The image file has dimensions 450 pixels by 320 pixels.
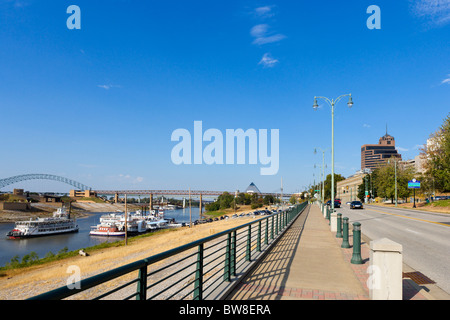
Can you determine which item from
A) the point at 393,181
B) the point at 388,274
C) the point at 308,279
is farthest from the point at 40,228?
the point at 388,274

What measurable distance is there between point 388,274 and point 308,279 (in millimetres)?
2165

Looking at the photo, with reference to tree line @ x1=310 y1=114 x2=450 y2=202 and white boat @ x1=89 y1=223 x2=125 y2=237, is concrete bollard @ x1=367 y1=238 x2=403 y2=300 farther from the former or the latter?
white boat @ x1=89 y1=223 x2=125 y2=237

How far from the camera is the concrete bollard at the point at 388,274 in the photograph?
19.5 ft

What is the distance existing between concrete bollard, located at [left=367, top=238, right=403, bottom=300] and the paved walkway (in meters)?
0.47

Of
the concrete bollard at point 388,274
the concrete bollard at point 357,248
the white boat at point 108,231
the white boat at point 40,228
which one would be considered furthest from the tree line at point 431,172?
the white boat at point 40,228

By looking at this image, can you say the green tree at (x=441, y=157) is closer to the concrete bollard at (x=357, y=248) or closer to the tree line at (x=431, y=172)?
the tree line at (x=431, y=172)

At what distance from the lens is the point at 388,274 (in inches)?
235

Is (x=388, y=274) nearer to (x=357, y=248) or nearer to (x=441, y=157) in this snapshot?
(x=357, y=248)

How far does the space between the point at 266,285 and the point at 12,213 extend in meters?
157
